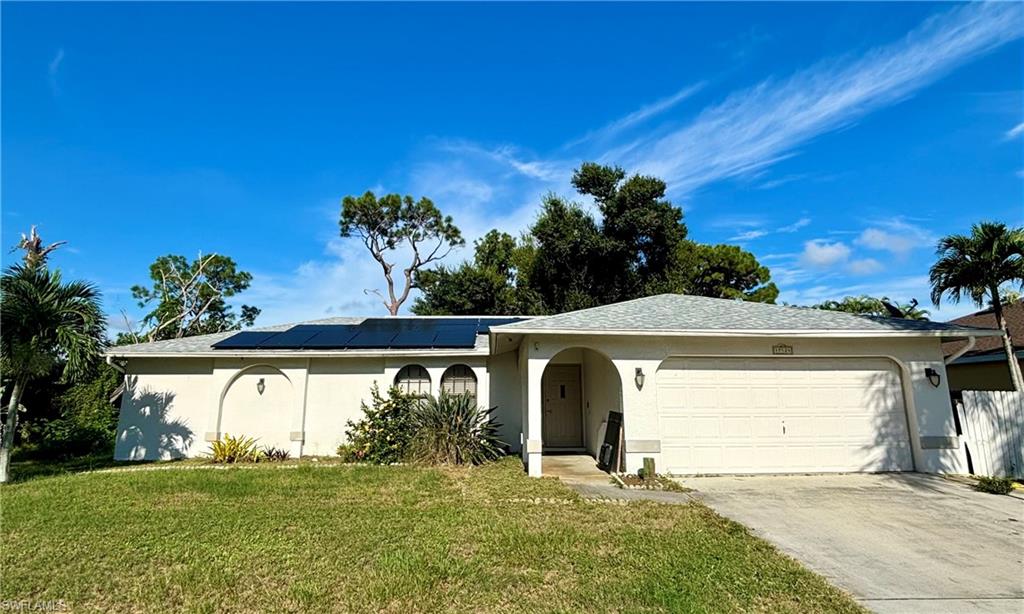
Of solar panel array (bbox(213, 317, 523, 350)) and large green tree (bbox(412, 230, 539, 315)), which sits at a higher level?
large green tree (bbox(412, 230, 539, 315))

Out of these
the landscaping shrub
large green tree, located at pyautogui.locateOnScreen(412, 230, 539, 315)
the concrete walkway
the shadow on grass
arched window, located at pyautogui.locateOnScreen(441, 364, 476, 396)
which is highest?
large green tree, located at pyautogui.locateOnScreen(412, 230, 539, 315)

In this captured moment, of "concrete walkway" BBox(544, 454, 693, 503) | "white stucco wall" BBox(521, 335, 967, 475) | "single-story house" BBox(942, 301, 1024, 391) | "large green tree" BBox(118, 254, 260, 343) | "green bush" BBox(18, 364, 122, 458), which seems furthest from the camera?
"large green tree" BBox(118, 254, 260, 343)

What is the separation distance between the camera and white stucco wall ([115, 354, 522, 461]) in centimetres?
1195

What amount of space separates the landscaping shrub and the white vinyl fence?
1508 cm

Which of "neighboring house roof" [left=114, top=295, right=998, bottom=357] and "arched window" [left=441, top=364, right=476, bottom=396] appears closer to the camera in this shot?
"neighboring house roof" [left=114, top=295, right=998, bottom=357]

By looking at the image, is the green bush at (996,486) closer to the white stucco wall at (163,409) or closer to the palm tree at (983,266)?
the palm tree at (983,266)

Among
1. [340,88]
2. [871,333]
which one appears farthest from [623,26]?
[871,333]

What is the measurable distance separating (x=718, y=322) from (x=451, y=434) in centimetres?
637

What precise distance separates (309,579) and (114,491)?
6083 millimetres

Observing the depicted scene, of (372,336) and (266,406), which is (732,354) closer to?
(372,336)

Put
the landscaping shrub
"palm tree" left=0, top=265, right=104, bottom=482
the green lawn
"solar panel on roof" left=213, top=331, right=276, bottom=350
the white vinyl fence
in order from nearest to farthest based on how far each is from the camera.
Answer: the green lawn, "palm tree" left=0, top=265, right=104, bottom=482, the white vinyl fence, the landscaping shrub, "solar panel on roof" left=213, top=331, right=276, bottom=350

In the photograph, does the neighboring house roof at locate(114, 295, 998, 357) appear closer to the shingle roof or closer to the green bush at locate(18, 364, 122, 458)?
the shingle roof

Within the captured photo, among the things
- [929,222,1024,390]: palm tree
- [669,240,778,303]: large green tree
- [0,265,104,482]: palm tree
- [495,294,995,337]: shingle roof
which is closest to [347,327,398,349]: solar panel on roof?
[495,294,995,337]: shingle roof

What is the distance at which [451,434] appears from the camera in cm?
1052
